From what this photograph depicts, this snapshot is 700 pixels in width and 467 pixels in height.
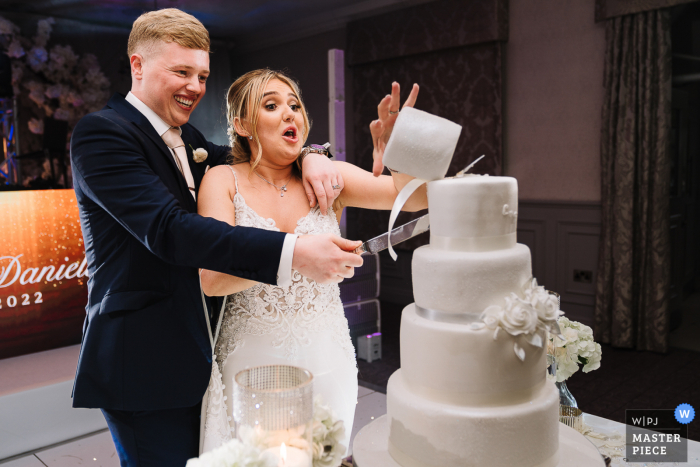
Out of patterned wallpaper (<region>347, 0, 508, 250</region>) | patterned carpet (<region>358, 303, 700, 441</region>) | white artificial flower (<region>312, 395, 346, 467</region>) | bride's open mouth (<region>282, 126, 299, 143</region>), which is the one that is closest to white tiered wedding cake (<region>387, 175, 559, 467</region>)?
white artificial flower (<region>312, 395, 346, 467</region>)

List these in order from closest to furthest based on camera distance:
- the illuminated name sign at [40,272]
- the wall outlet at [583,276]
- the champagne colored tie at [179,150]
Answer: the champagne colored tie at [179,150] < the illuminated name sign at [40,272] < the wall outlet at [583,276]

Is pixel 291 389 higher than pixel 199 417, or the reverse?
pixel 291 389

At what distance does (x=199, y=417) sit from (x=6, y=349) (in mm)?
2738

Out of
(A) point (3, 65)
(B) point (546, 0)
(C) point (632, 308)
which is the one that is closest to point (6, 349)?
(A) point (3, 65)

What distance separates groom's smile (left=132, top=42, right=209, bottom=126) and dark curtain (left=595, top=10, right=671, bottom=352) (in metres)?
4.05

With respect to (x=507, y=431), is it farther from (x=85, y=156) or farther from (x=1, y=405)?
(x=1, y=405)

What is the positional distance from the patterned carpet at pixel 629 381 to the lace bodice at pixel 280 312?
2.39 metres

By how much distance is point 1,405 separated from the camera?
302cm

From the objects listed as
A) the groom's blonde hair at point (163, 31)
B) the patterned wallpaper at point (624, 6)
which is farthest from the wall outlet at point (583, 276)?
the groom's blonde hair at point (163, 31)

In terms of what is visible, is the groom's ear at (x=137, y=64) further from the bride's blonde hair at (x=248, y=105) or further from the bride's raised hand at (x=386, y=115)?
the bride's raised hand at (x=386, y=115)

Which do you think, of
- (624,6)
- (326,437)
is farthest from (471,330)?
(624,6)

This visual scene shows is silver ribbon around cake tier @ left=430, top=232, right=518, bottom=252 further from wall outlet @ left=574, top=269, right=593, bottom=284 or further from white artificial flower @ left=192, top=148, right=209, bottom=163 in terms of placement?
wall outlet @ left=574, top=269, right=593, bottom=284

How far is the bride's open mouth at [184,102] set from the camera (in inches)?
60.1

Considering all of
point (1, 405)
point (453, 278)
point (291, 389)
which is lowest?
point (1, 405)
